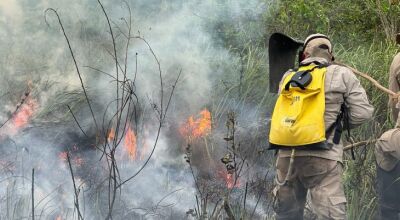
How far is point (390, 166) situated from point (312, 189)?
98 centimetres

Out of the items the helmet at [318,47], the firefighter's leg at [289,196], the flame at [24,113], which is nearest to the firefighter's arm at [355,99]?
the helmet at [318,47]

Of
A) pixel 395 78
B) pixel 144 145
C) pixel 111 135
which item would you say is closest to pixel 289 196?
pixel 395 78

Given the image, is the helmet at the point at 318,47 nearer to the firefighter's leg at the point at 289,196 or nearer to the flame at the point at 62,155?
the firefighter's leg at the point at 289,196

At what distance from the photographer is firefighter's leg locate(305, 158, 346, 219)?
442 centimetres

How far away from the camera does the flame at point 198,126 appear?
636 centimetres

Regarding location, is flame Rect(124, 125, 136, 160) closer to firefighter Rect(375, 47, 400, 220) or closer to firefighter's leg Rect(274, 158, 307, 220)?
firefighter's leg Rect(274, 158, 307, 220)

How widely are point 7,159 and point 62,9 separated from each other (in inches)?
72.1

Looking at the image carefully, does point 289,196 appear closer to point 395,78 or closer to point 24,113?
point 395,78

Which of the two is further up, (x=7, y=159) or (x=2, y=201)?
A: (x=7, y=159)

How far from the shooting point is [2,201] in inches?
207

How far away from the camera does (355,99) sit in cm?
443

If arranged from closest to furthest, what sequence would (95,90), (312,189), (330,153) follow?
(330,153) < (312,189) < (95,90)

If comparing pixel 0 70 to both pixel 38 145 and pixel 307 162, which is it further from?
pixel 307 162

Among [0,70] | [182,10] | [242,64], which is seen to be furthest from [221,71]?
[0,70]
